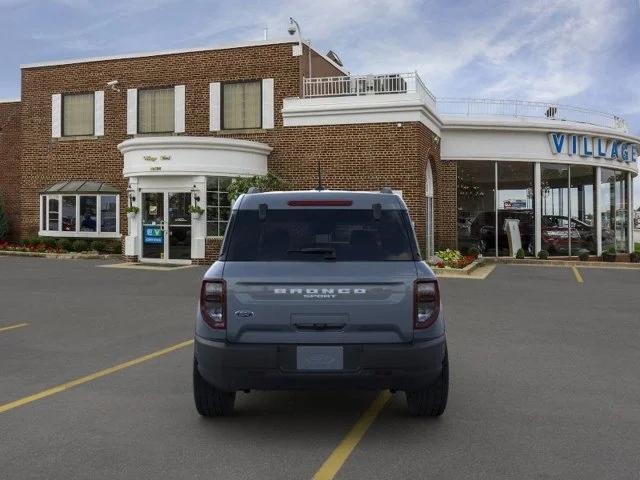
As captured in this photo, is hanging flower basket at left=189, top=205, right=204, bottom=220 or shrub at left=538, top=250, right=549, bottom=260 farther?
shrub at left=538, top=250, right=549, bottom=260

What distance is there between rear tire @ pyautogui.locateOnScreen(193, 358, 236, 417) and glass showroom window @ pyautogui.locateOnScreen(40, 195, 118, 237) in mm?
20808

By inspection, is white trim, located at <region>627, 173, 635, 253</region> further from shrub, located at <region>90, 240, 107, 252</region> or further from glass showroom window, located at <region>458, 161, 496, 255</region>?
shrub, located at <region>90, 240, 107, 252</region>

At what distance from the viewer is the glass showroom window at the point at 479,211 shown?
24766 millimetres

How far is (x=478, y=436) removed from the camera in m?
4.85

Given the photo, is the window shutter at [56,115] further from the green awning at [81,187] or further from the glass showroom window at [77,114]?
the green awning at [81,187]

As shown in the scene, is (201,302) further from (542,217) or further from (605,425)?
(542,217)

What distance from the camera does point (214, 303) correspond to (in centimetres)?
466

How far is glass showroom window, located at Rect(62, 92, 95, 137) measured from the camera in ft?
85.1

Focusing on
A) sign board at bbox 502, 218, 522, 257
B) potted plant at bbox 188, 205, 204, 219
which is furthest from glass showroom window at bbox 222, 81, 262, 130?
sign board at bbox 502, 218, 522, 257

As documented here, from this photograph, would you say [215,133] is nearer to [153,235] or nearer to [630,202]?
[153,235]

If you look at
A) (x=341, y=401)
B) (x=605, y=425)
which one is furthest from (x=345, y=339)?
(x=605, y=425)

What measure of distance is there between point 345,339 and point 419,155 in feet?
57.0

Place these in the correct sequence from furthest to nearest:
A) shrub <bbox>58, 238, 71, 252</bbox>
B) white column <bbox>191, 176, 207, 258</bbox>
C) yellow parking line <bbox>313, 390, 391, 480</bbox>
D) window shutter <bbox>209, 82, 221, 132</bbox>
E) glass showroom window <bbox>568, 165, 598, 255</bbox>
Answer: glass showroom window <bbox>568, 165, 598, 255</bbox>
shrub <bbox>58, 238, 71, 252</bbox>
window shutter <bbox>209, 82, 221, 132</bbox>
white column <bbox>191, 176, 207, 258</bbox>
yellow parking line <bbox>313, 390, 391, 480</bbox>

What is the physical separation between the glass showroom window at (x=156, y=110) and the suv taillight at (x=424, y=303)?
21.4 metres
